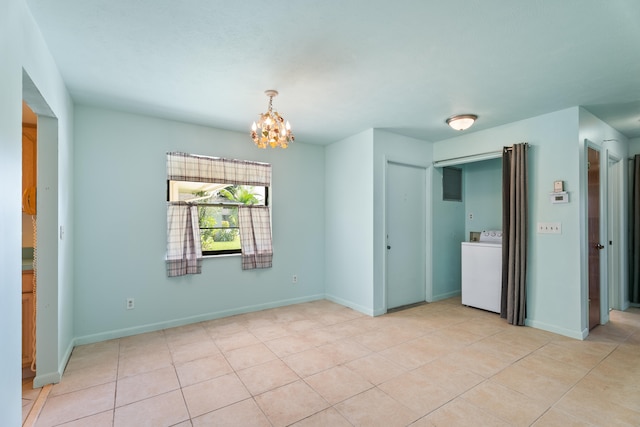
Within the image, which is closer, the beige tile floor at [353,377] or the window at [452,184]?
the beige tile floor at [353,377]

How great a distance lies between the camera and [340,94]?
287 centimetres

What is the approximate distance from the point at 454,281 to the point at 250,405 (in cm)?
403

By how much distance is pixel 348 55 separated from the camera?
7.18 ft

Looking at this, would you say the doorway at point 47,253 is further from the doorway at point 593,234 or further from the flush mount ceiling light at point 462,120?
the doorway at point 593,234

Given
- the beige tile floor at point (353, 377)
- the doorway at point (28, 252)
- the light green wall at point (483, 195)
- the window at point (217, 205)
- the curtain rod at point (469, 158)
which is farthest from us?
the light green wall at point (483, 195)

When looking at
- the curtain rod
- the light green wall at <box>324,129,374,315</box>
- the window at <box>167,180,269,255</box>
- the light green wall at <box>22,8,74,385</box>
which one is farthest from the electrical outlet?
the light green wall at <box>22,8,74,385</box>

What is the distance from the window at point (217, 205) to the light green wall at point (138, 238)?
0.58 ft

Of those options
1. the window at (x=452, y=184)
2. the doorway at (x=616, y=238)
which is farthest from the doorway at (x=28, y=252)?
the doorway at (x=616, y=238)

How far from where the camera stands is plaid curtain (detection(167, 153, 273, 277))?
3545 millimetres

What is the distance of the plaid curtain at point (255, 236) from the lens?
405cm

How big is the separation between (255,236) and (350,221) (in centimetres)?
137

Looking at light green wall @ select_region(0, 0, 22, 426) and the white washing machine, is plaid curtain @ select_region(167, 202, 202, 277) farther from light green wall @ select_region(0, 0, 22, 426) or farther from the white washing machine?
the white washing machine

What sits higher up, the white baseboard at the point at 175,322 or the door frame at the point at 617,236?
the door frame at the point at 617,236

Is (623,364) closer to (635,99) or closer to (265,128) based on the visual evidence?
(635,99)
